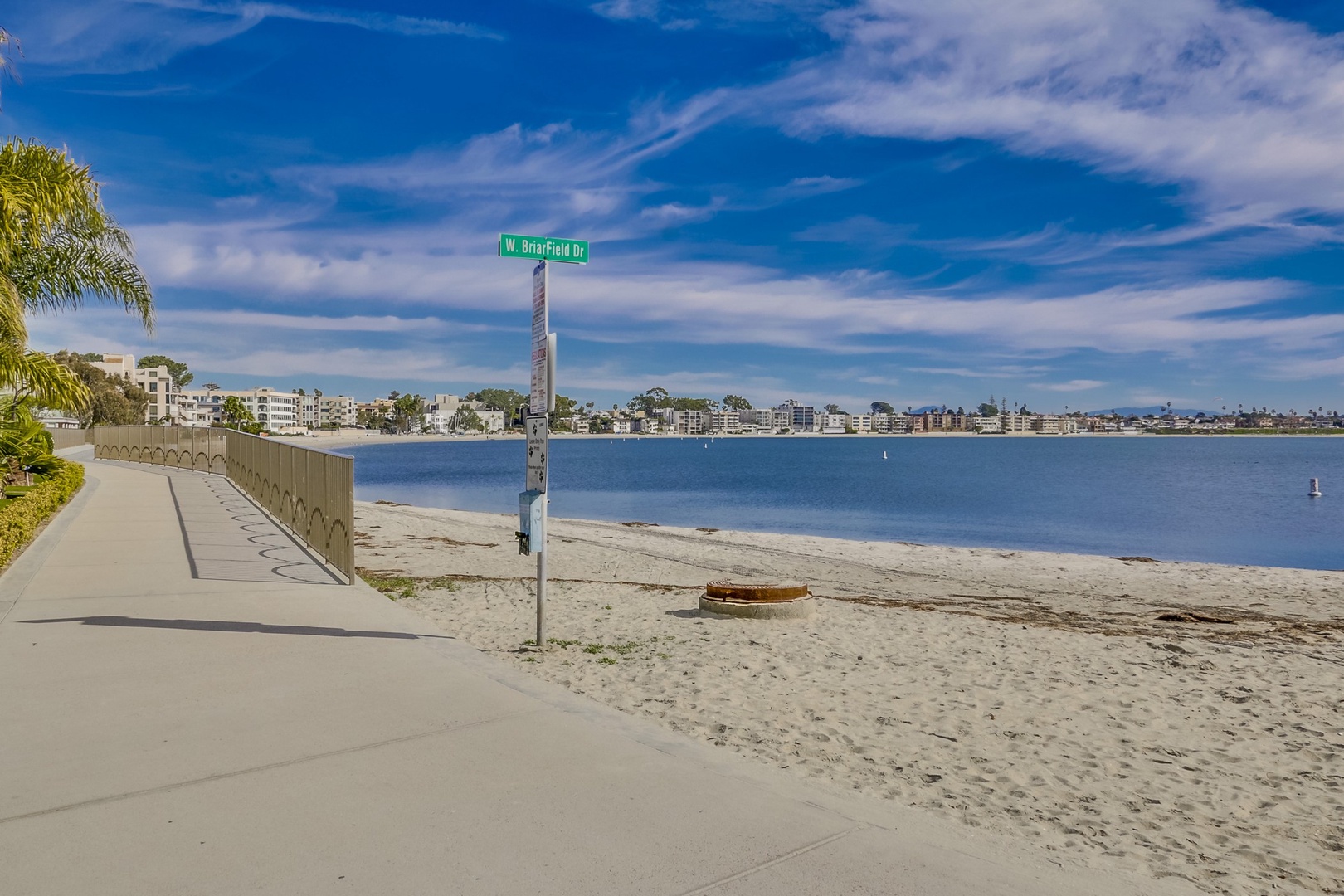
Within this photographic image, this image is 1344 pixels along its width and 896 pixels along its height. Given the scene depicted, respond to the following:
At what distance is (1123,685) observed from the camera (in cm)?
731

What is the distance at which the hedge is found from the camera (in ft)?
34.1

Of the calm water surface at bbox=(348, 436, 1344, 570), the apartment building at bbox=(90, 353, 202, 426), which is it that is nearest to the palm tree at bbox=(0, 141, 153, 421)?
the calm water surface at bbox=(348, 436, 1344, 570)

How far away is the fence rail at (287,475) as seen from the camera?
11023 millimetres

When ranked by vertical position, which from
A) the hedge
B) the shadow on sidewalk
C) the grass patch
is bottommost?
the grass patch

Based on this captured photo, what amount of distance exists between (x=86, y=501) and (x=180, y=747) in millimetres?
16194

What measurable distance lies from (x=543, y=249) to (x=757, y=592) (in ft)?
15.5

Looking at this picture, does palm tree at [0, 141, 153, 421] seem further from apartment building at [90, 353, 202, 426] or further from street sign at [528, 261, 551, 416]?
apartment building at [90, 353, 202, 426]

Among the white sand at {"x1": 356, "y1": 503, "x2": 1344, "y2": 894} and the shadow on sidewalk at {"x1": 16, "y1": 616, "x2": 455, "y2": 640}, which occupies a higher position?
the shadow on sidewalk at {"x1": 16, "y1": 616, "x2": 455, "y2": 640}

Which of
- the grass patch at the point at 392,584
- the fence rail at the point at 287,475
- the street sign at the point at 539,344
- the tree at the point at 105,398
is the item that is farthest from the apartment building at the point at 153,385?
the street sign at the point at 539,344

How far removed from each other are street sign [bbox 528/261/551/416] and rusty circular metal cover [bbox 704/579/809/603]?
3712 mm

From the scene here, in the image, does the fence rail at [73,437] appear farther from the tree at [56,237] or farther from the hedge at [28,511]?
the tree at [56,237]

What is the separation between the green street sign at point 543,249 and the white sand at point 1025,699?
3532 mm

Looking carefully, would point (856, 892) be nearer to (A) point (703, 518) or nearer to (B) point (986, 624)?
(B) point (986, 624)

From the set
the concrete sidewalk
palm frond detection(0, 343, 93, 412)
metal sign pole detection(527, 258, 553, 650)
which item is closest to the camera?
the concrete sidewalk
